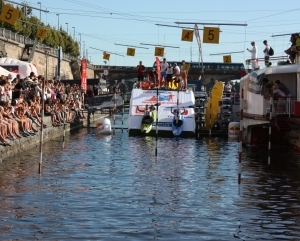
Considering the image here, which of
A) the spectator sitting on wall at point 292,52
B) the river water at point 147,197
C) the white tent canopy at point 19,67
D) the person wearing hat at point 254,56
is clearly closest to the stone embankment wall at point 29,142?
the river water at point 147,197

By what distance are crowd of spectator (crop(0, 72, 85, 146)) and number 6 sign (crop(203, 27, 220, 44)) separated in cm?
826

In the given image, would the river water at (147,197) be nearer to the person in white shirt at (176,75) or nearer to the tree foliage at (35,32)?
the person in white shirt at (176,75)

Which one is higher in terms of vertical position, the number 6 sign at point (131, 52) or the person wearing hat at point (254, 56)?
the number 6 sign at point (131, 52)

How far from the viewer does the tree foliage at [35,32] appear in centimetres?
10431

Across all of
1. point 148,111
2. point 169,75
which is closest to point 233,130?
point 148,111

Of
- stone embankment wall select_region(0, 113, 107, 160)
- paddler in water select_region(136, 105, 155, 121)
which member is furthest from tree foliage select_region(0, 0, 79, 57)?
stone embankment wall select_region(0, 113, 107, 160)

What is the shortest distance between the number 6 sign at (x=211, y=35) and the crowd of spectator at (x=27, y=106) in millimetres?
8255

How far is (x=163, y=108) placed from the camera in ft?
136

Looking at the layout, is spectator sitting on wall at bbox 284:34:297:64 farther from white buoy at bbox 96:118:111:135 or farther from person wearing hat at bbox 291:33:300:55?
white buoy at bbox 96:118:111:135

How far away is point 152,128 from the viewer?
4084 centimetres

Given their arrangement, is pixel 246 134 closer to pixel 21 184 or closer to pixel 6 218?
pixel 21 184

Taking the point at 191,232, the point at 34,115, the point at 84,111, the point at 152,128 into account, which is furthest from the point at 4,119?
the point at 84,111

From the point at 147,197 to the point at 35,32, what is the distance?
10166cm

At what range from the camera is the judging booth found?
1593 inches
